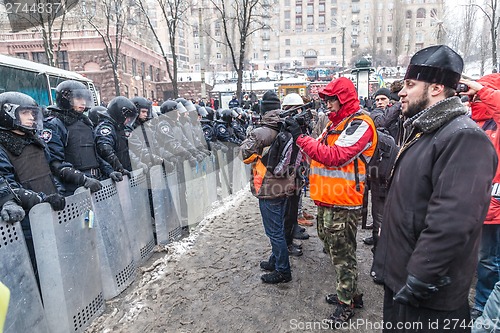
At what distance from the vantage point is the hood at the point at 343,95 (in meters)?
2.92

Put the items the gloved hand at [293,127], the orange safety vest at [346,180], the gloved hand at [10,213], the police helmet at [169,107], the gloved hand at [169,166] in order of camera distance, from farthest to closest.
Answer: the police helmet at [169,107] < the gloved hand at [169,166] < the gloved hand at [293,127] < the orange safety vest at [346,180] < the gloved hand at [10,213]

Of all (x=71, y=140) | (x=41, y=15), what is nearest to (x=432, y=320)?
(x=71, y=140)

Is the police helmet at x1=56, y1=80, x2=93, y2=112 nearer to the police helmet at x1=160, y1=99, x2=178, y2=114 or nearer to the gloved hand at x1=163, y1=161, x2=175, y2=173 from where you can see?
the gloved hand at x1=163, y1=161, x2=175, y2=173

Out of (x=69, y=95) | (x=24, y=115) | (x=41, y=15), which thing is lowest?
(x=24, y=115)

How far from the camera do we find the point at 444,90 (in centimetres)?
171

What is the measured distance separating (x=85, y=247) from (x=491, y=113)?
12.4 feet

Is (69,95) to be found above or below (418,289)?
above

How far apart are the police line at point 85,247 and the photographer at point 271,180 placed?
1.65m

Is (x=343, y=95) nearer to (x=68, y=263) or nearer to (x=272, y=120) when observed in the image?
(x=272, y=120)

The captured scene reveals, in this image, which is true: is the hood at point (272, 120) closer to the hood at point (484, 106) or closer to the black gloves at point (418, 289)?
the hood at point (484, 106)

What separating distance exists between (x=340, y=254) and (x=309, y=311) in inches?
28.8

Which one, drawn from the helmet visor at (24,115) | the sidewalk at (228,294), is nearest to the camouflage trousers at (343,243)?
the sidewalk at (228,294)

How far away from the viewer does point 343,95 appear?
2918 mm

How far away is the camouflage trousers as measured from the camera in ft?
9.72
